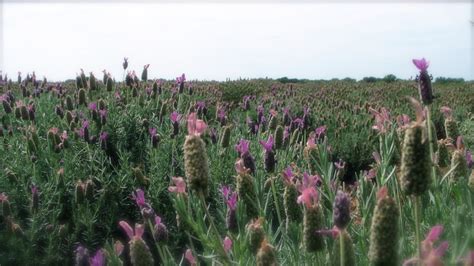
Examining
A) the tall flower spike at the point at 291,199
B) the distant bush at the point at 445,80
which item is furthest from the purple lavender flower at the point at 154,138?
the distant bush at the point at 445,80

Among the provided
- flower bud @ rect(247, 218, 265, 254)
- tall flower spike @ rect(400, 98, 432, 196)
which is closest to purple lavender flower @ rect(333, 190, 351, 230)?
tall flower spike @ rect(400, 98, 432, 196)

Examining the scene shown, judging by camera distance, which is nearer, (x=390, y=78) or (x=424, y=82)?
(x=424, y=82)

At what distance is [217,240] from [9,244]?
1799mm

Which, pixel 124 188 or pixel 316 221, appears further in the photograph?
pixel 124 188

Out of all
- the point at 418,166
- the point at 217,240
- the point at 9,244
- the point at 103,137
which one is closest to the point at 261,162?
the point at 103,137

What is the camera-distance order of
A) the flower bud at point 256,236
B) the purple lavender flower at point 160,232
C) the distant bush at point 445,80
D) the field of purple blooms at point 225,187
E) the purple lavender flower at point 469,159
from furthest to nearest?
the distant bush at point 445,80 < the purple lavender flower at point 469,159 < the purple lavender flower at point 160,232 < the flower bud at point 256,236 < the field of purple blooms at point 225,187

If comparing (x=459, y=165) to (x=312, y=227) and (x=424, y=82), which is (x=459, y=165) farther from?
(x=312, y=227)

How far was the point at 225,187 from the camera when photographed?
2.48 metres

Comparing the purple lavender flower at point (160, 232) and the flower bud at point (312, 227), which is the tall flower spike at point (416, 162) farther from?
the purple lavender flower at point (160, 232)

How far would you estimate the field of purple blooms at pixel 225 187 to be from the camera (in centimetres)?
133

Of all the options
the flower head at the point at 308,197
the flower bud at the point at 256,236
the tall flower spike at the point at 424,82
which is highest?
the tall flower spike at the point at 424,82

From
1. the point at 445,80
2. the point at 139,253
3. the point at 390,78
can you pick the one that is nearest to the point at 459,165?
the point at 139,253

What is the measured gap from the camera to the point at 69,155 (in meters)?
3.80

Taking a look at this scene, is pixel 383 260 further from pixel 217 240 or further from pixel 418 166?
pixel 217 240
